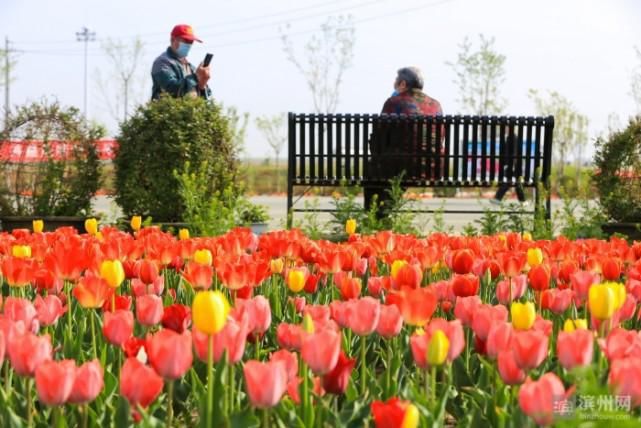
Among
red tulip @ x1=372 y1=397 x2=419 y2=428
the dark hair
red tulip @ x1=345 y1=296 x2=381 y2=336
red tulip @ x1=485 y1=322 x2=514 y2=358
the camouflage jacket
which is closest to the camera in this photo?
red tulip @ x1=372 y1=397 x2=419 y2=428

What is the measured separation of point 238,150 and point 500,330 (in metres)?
7.89

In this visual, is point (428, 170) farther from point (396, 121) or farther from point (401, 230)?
point (401, 230)

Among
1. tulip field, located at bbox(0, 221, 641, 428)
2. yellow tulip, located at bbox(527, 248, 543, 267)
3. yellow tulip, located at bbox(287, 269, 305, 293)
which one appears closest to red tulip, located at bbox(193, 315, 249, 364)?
tulip field, located at bbox(0, 221, 641, 428)

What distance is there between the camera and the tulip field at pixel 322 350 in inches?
72.7

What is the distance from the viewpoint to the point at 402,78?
1034 cm

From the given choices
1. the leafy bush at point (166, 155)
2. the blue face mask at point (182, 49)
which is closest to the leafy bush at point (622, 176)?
the leafy bush at point (166, 155)

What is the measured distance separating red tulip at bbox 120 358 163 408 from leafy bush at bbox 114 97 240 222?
7.23m

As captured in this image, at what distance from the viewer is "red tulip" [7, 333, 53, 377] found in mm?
2033

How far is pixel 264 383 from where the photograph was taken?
177cm

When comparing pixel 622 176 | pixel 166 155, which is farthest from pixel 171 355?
pixel 622 176

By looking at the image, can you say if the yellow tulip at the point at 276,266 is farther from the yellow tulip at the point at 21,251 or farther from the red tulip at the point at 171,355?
the red tulip at the point at 171,355

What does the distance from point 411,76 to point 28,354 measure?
8537 millimetres

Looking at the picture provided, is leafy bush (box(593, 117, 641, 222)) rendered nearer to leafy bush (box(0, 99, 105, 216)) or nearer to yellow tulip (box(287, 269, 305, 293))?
leafy bush (box(0, 99, 105, 216))

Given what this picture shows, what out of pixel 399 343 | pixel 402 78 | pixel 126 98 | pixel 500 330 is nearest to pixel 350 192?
pixel 402 78
